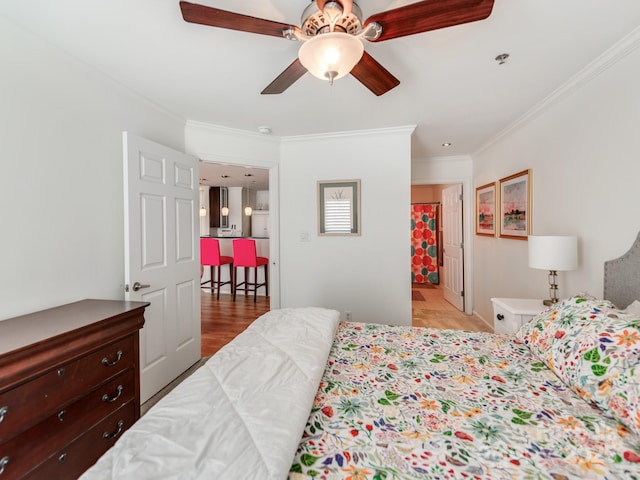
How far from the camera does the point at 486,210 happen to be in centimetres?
357

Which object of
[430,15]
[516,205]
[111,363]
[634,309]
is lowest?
[111,363]

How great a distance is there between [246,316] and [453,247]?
11.3 ft

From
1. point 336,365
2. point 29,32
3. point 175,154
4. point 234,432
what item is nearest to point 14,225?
point 29,32

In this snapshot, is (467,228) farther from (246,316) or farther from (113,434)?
(113,434)

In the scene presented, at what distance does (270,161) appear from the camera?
309 centimetres

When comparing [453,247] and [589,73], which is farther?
[453,247]

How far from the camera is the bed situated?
724 millimetres

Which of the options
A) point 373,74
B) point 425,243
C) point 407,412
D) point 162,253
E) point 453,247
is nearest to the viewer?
point 407,412

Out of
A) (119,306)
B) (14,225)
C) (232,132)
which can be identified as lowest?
(119,306)

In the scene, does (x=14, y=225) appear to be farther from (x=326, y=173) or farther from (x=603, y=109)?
(x=603, y=109)

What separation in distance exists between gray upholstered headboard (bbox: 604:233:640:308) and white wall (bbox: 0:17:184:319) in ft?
10.7

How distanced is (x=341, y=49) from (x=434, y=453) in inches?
56.1

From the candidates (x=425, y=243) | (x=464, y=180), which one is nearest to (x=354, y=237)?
(x=464, y=180)

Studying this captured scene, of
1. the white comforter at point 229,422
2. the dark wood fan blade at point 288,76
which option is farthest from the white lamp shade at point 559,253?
the dark wood fan blade at point 288,76
